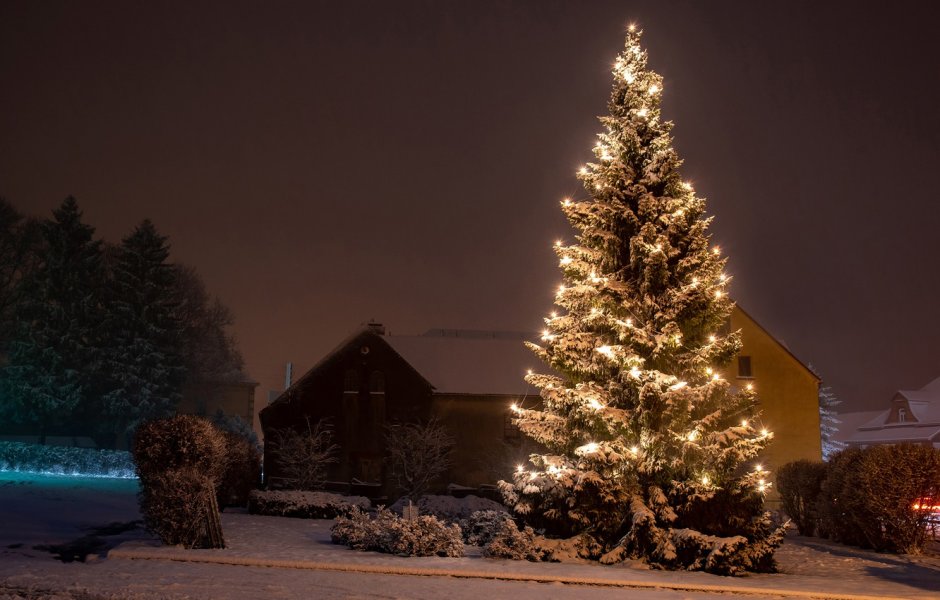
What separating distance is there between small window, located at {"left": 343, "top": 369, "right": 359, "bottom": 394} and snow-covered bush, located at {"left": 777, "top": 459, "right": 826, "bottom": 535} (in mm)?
22261

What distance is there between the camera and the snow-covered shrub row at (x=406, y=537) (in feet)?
55.7

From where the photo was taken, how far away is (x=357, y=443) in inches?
1597

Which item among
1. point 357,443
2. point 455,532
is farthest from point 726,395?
point 357,443

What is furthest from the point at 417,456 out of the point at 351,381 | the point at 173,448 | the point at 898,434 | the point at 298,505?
the point at 898,434

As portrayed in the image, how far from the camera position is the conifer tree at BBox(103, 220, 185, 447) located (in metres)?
53.6

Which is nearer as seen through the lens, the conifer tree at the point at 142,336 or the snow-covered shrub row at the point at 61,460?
the snow-covered shrub row at the point at 61,460

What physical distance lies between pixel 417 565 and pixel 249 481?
19.4 meters

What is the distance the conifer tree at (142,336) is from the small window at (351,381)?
17.9 meters

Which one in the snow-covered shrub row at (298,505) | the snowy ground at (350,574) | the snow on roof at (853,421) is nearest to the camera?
the snowy ground at (350,574)

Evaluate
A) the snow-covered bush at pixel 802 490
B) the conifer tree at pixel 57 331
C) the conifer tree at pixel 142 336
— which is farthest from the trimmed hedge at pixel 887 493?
the conifer tree at pixel 57 331

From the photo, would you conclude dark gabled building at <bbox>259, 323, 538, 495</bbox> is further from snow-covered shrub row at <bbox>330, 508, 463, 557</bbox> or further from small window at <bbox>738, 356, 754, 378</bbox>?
snow-covered shrub row at <bbox>330, 508, 463, 557</bbox>

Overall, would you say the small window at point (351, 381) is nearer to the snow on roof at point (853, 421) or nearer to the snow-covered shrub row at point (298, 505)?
the snow-covered shrub row at point (298, 505)

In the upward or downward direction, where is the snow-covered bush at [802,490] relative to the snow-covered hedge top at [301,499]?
upward

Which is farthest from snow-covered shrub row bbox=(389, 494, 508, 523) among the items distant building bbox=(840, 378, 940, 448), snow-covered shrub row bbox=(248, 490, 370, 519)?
distant building bbox=(840, 378, 940, 448)
